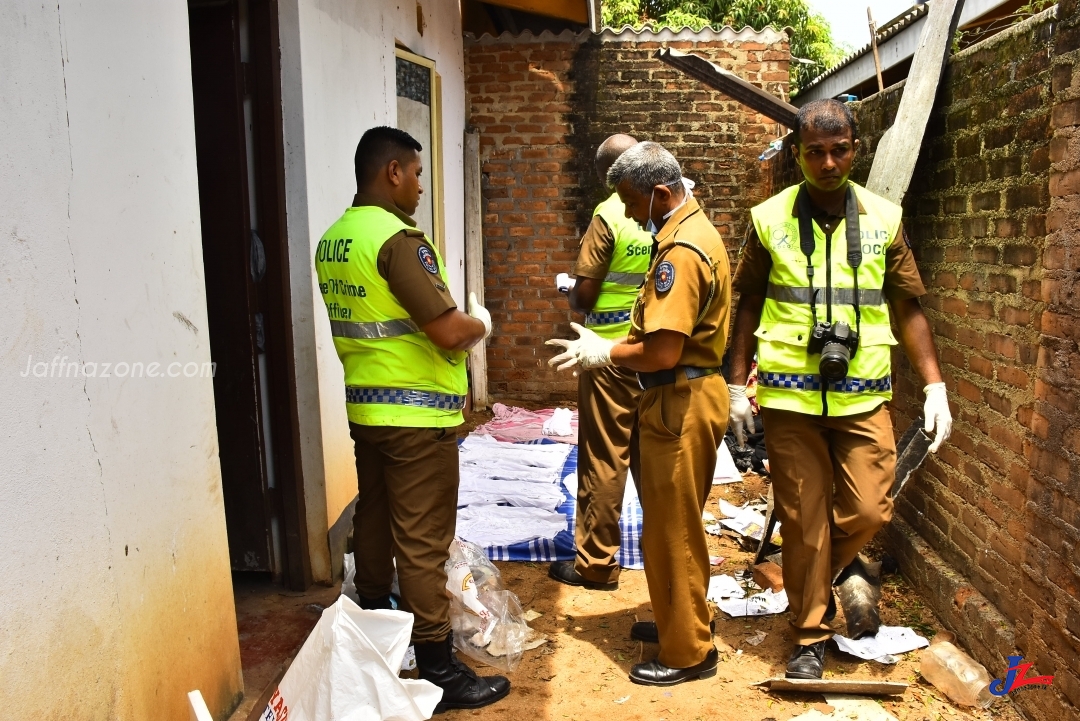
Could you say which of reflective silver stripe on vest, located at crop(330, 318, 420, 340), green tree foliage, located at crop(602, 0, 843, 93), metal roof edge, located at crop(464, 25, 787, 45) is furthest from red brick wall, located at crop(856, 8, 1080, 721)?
green tree foliage, located at crop(602, 0, 843, 93)

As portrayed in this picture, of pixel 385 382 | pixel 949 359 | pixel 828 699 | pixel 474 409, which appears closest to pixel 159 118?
pixel 385 382

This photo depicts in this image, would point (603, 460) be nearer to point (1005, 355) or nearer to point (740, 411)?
point (740, 411)

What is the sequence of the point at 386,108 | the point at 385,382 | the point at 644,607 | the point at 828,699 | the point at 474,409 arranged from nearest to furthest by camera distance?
1. the point at 385,382
2. the point at 828,699
3. the point at 644,607
4. the point at 386,108
5. the point at 474,409

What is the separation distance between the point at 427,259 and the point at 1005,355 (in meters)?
2.10

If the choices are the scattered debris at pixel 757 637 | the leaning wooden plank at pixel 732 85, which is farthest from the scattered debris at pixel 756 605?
the leaning wooden plank at pixel 732 85

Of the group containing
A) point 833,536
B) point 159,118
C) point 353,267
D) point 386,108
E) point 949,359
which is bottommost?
point 833,536

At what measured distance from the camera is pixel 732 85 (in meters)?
5.99

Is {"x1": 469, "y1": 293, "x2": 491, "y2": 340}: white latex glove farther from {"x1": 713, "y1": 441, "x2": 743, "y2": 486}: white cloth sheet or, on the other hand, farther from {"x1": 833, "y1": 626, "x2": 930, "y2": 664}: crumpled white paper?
{"x1": 713, "y1": 441, "x2": 743, "y2": 486}: white cloth sheet

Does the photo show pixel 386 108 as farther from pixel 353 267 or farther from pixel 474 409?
pixel 474 409

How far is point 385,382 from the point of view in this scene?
2.80 m

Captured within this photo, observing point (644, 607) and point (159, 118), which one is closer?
point (159, 118)

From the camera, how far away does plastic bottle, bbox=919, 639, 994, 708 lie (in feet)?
9.58

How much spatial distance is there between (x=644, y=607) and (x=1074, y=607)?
1.82 m

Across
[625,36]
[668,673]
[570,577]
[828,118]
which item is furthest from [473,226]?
[668,673]
